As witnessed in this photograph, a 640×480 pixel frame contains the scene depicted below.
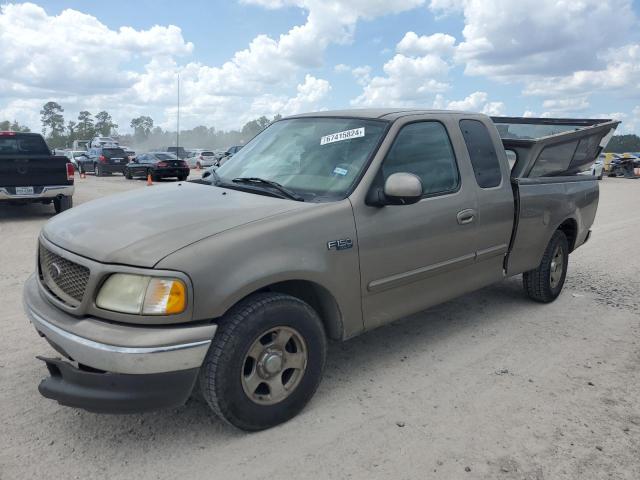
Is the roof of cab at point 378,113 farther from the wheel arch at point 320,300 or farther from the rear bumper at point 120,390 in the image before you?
the rear bumper at point 120,390

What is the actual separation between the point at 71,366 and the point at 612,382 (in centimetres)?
348

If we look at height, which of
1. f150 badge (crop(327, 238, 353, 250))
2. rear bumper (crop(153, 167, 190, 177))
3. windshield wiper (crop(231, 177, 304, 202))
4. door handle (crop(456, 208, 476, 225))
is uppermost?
windshield wiper (crop(231, 177, 304, 202))

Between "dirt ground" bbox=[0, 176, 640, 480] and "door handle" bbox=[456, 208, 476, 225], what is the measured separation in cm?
104

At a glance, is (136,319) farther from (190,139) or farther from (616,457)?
(190,139)

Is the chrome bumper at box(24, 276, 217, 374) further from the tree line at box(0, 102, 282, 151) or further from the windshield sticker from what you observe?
the tree line at box(0, 102, 282, 151)

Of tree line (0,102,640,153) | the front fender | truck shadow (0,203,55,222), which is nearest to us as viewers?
the front fender

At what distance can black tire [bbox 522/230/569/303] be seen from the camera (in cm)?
529

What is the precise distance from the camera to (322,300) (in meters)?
3.31

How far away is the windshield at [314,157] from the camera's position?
138 inches

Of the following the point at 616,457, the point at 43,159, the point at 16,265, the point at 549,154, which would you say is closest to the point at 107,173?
the point at 43,159

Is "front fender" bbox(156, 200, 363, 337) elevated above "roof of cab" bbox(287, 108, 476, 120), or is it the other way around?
"roof of cab" bbox(287, 108, 476, 120)

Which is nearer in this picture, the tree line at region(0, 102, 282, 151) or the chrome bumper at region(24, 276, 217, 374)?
the chrome bumper at region(24, 276, 217, 374)

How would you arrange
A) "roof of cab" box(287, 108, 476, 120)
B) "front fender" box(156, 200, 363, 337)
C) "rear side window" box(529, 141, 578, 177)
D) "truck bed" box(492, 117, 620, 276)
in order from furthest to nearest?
"rear side window" box(529, 141, 578, 177)
"truck bed" box(492, 117, 620, 276)
"roof of cab" box(287, 108, 476, 120)
"front fender" box(156, 200, 363, 337)

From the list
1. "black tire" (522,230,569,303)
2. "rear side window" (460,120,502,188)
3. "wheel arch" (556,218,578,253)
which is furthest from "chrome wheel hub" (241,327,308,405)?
"wheel arch" (556,218,578,253)
